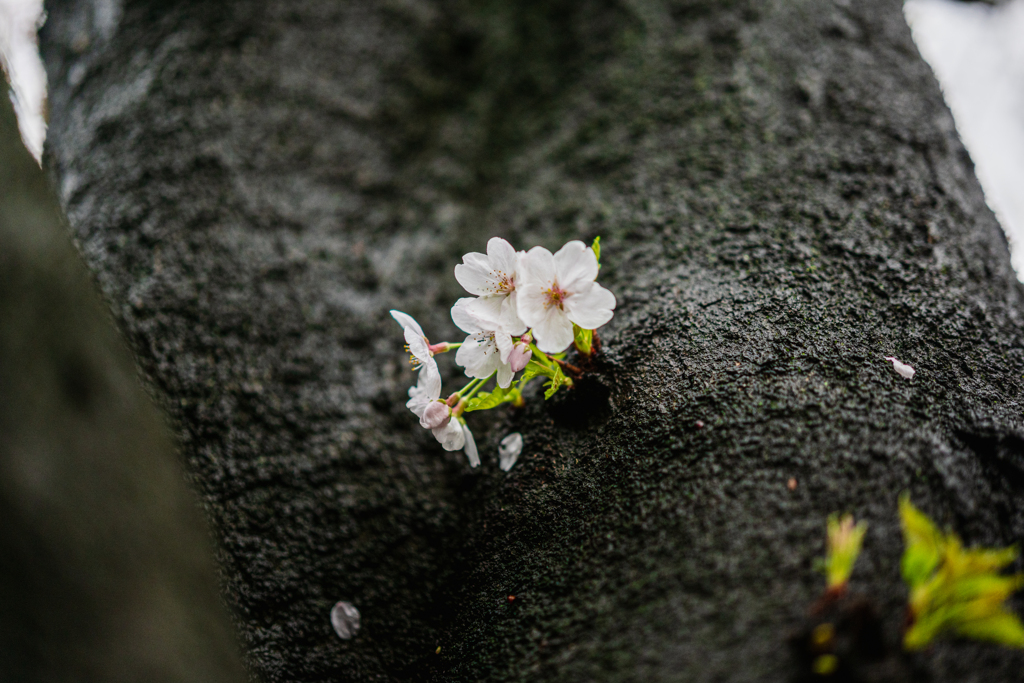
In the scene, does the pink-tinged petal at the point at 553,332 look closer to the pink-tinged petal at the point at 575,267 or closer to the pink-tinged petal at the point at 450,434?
the pink-tinged petal at the point at 575,267

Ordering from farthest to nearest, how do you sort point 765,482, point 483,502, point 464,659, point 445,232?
point 445,232
point 483,502
point 464,659
point 765,482

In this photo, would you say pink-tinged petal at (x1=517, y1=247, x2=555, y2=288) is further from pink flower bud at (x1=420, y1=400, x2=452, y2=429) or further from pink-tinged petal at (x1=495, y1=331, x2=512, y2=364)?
pink flower bud at (x1=420, y1=400, x2=452, y2=429)

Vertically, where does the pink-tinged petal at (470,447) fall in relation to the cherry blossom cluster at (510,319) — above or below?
below

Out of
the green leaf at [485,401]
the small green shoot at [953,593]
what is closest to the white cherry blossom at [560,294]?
the green leaf at [485,401]

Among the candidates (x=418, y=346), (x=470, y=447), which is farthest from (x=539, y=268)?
(x=470, y=447)

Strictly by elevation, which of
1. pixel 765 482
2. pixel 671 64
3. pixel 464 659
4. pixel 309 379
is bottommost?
pixel 464 659

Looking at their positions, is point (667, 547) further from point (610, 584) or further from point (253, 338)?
point (253, 338)

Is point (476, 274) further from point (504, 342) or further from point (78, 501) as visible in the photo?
point (78, 501)

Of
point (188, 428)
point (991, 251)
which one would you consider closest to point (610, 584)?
point (188, 428)
